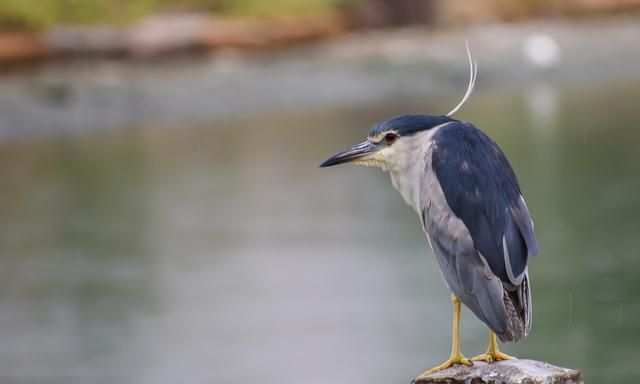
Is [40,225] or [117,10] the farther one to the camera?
[117,10]

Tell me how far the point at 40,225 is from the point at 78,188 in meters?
2.35

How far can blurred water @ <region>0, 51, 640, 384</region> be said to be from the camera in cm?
1080

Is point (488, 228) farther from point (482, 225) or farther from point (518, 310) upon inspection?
point (518, 310)

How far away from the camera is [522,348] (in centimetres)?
1071

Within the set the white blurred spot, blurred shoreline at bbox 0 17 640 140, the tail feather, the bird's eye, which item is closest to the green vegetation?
blurred shoreline at bbox 0 17 640 140

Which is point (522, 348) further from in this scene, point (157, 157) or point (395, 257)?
point (157, 157)

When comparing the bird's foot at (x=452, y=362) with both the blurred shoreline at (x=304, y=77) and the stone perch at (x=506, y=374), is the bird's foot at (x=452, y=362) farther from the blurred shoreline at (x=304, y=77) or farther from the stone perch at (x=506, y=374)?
the blurred shoreline at (x=304, y=77)

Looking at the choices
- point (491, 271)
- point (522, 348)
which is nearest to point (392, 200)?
point (522, 348)

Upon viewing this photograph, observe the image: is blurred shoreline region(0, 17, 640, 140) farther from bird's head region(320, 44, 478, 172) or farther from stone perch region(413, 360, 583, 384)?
stone perch region(413, 360, 583, 384)

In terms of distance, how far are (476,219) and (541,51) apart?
23237 mm

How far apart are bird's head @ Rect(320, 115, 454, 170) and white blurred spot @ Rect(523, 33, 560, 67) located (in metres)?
22.5

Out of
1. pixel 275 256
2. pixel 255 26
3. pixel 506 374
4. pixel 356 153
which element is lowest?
pixel 506 374

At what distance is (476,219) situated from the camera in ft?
14.6

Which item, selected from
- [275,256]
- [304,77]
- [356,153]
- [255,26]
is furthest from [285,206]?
[356,153]
